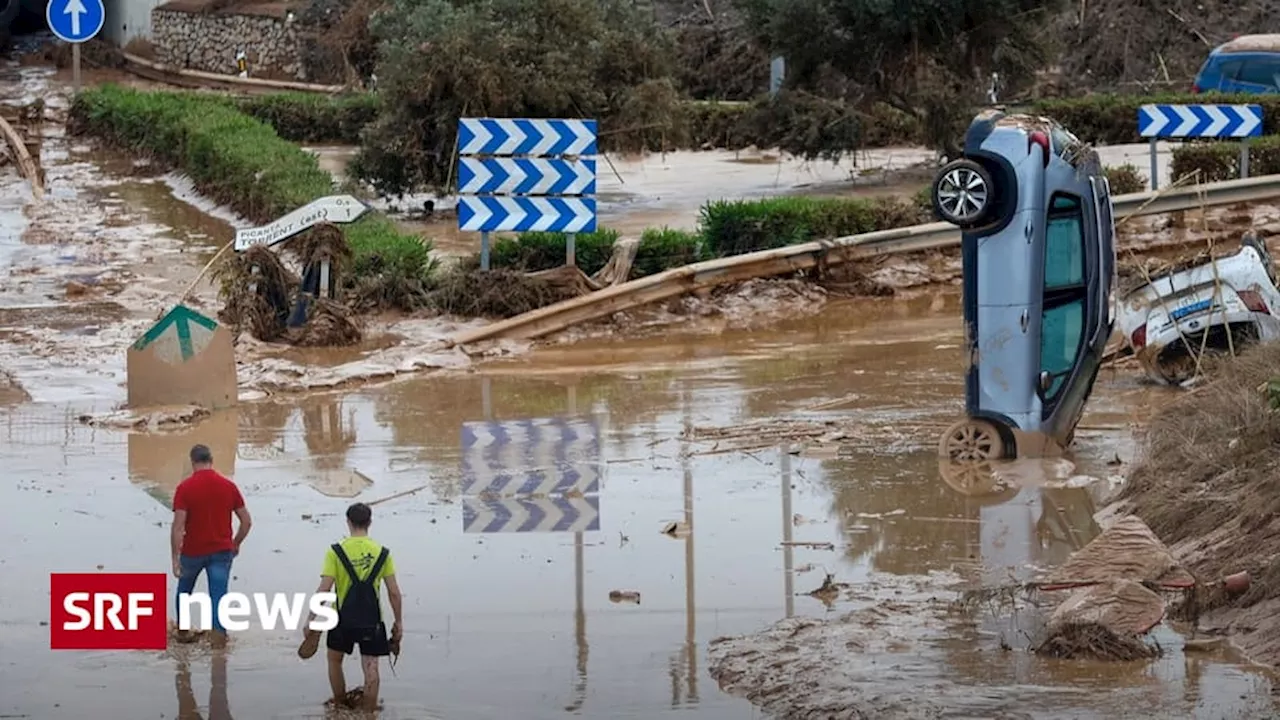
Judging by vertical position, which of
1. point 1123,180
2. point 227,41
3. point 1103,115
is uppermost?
point 227,41

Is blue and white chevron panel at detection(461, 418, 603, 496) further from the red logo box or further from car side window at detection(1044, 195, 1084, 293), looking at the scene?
car side window at detection(1044, 195, 1084, 293)

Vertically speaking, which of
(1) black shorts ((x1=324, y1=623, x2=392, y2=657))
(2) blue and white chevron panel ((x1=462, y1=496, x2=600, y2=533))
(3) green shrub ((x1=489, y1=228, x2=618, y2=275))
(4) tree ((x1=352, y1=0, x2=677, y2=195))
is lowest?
(1) black shorts ((x1=324, y1=623, x2=392, y2=657))

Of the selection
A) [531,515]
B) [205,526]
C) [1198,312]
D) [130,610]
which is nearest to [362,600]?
[205,526]

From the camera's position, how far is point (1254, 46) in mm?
37344

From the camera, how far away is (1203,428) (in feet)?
42.7

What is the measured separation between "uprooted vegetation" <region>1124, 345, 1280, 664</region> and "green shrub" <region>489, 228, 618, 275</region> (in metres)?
8.91

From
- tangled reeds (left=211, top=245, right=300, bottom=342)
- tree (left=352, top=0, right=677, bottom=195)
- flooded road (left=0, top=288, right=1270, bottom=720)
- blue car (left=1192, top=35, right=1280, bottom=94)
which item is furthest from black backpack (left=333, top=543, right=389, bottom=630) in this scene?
blue car (left=1192, top=35, right=1280, bottom=94)

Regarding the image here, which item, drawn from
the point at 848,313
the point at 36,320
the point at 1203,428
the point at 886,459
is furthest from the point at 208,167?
the point at 1203,428

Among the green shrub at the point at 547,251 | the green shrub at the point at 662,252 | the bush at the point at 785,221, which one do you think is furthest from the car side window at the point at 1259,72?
the green shrub at the point at 547,251

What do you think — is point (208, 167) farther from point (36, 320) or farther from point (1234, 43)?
point (1234, 43)

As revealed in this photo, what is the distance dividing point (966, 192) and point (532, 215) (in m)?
7.84

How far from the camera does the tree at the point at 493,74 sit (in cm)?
2602

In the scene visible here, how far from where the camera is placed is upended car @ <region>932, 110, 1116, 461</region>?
14195 mm

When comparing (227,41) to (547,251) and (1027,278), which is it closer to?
(547,251)
